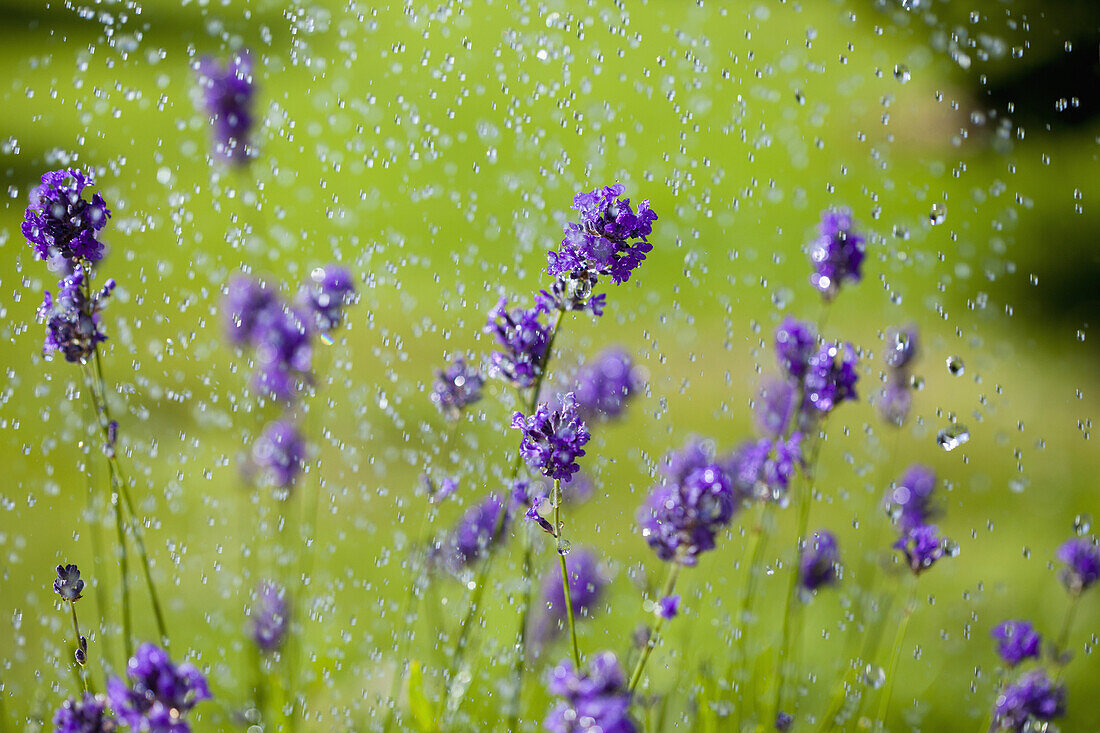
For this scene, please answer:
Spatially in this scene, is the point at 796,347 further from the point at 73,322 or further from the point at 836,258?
the point at 73,322

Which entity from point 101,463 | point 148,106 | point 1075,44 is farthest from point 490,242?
point 1075,44

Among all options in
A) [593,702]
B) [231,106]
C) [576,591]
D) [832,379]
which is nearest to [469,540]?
[576,591]

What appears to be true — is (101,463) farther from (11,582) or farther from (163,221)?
(163,221)

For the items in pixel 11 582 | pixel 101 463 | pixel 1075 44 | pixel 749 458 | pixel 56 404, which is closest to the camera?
pixel 749 458

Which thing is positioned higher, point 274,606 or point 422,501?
point 422,501

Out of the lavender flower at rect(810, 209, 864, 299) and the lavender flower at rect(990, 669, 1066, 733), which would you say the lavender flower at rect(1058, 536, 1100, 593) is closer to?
the lavender flower at rect(990, 669, 1066, 733)

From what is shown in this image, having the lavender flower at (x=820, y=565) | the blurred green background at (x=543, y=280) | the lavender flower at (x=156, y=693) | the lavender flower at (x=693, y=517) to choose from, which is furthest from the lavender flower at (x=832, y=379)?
the lavender flower at (x=156, y=693)
